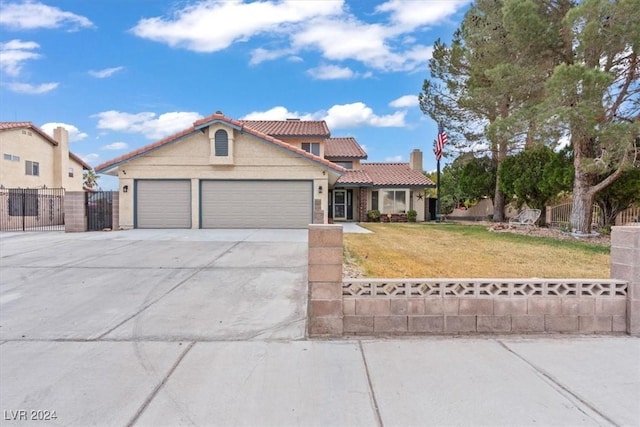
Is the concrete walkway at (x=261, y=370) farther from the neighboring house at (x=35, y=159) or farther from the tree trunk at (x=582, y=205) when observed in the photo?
the neighboring house at (x=35, y=159)

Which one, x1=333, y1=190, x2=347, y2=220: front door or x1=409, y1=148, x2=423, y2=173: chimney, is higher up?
x1=409, y1=148, x2=423, y2=173: chimney

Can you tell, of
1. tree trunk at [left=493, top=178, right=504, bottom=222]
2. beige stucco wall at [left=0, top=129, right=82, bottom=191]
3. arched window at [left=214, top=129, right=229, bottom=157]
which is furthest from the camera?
tree trunk at [left=493, top=178, right=504, bottom=222]

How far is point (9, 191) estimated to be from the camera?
1902 cm

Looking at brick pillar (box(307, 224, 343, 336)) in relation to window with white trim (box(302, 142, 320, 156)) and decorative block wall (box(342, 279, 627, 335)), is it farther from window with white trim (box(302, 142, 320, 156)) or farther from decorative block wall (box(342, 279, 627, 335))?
window with white trim (box(302, 142, 320, 156))

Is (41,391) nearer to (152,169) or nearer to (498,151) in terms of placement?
(152,169)

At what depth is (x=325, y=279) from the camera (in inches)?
167

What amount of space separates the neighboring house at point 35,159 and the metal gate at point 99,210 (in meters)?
8.57

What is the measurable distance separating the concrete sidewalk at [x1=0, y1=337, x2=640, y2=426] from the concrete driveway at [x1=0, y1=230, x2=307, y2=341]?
386 millimetres

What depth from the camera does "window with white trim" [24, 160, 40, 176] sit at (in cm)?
2245

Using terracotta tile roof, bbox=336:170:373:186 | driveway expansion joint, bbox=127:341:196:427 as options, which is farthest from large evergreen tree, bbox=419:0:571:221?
driveway expansion joint, bbox=127:341:196:427

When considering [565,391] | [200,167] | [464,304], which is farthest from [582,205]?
[200,167]

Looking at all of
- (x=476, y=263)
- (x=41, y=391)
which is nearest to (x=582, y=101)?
(x=476, y=263)

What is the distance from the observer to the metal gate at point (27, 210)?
61.7ft

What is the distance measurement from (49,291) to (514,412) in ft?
23.1
